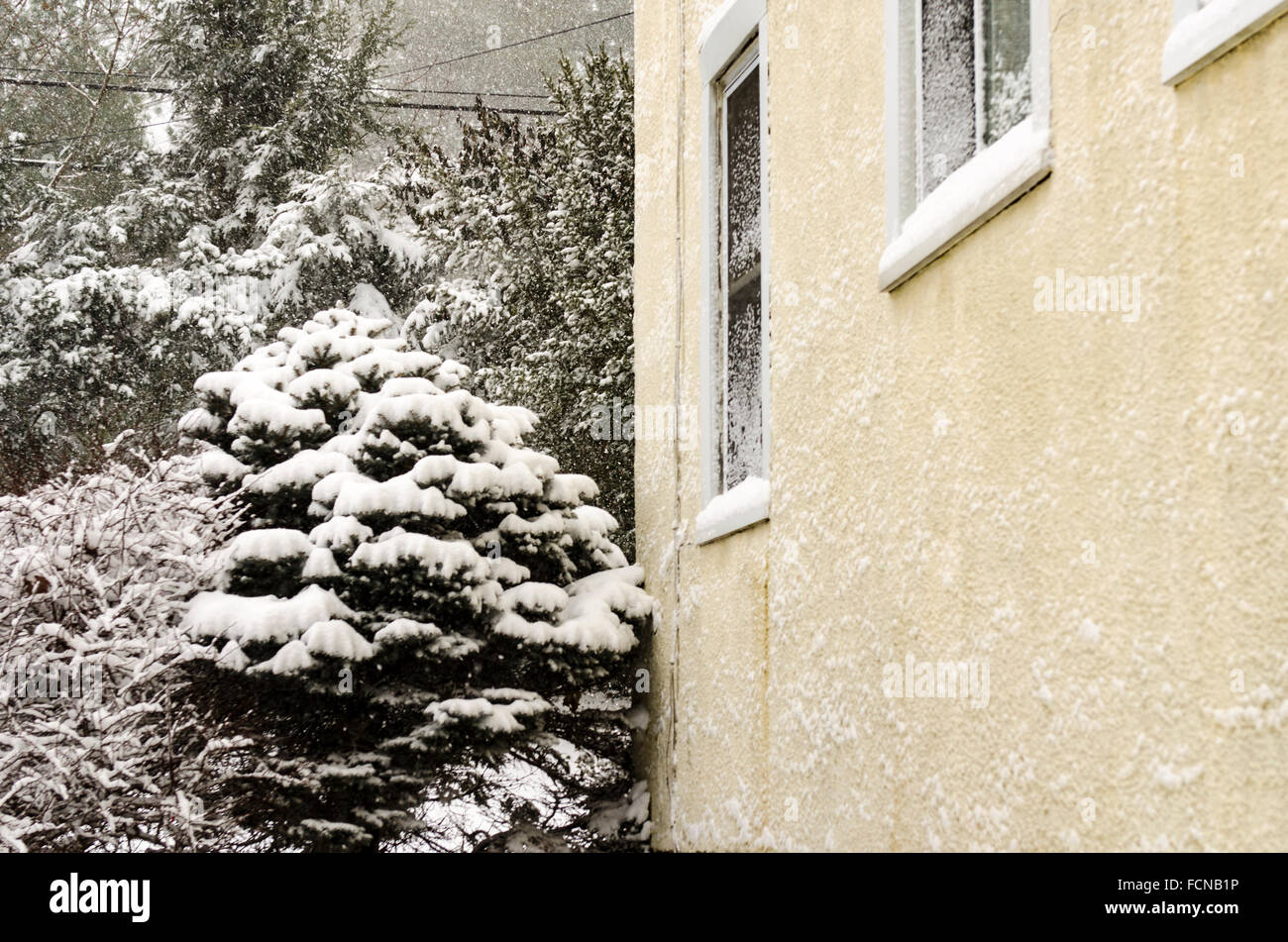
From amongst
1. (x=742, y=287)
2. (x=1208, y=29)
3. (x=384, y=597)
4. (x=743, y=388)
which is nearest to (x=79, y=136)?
(x=384, y=597)

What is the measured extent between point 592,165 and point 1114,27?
11167 millimetres

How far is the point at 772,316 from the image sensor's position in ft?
14.6

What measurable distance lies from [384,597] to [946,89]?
11.8 feet

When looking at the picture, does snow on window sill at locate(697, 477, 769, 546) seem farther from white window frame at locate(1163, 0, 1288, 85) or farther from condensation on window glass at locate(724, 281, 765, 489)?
white window frame at locate(1163, 0, 1288, 85)

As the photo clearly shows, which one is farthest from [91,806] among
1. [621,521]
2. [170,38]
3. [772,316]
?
[170,38]

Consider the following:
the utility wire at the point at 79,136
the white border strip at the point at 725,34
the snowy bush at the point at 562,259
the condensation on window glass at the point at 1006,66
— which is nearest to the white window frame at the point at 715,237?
the white border strip at the point at 725,34

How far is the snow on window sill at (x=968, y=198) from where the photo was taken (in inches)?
96.7

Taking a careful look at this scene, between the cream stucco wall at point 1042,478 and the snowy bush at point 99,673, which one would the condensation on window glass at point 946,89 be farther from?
the snowy bush at point 99,673

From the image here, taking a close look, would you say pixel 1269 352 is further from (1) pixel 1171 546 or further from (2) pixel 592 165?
(2) pixel 592 165

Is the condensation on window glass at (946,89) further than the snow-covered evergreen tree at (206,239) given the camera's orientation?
No

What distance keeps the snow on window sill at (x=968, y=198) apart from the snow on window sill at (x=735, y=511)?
1.33 meters

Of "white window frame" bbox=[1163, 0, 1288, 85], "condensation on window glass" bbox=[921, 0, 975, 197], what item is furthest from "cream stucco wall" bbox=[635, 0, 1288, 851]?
"condensation on window glass" bbox=[921, 0, 975, 197]

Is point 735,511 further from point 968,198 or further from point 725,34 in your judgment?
point 968,198

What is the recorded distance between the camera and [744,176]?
5344 mm
